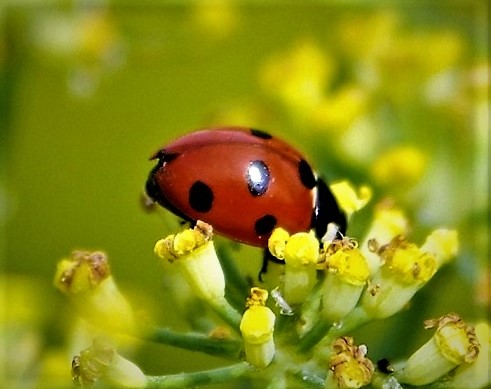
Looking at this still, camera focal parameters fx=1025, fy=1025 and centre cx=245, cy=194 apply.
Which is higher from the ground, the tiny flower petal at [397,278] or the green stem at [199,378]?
the tiny flower petal at [397,278]

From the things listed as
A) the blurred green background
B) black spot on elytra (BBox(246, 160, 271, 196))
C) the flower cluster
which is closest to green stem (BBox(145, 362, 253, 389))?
the flower cluster

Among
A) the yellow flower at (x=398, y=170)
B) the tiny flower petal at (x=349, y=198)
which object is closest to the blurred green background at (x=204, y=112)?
the yellow flower at (x=398, y=170)

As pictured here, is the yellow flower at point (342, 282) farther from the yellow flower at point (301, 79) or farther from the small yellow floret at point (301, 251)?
the yellow flower at point (301, 79)

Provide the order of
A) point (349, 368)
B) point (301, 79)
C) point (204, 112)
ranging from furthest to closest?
1. point (204, 112)
2. point (301, 79)
3. point (349, 368)

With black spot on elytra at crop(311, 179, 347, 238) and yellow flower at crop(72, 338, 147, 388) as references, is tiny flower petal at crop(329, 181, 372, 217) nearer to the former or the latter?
black spot on elytra at crop(311, 179, 347, 238)

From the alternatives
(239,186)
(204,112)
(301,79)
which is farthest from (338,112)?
(239,186)

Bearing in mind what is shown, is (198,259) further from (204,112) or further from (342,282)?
(204,112)

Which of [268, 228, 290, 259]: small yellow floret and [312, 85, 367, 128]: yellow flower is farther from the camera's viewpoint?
[312, 85, 367, 128]: yellow flower
